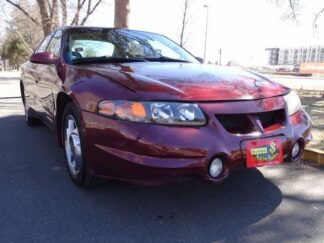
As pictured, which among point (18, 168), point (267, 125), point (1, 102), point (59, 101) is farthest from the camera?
point (1, 102)

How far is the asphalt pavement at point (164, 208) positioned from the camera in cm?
284

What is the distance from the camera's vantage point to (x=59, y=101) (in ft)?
13.1

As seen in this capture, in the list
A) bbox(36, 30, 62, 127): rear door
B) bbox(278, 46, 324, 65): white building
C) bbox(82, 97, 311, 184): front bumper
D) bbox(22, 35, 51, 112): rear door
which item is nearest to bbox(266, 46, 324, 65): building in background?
bbox(278, 46, 324, 65): white building

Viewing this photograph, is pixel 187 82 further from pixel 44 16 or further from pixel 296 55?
pixel 296 55


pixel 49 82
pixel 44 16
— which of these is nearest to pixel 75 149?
pixel 49 82

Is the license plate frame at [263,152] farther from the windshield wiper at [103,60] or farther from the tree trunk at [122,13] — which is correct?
the tree trunk at [122,13]

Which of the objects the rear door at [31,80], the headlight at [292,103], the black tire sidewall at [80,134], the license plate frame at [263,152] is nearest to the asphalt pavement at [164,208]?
the black tire sidewall at [80,134]

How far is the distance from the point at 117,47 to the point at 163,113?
185 centimetres

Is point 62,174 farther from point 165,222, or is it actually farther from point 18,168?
point 165,222

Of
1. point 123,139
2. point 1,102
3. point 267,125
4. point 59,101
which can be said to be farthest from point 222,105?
point 1,102

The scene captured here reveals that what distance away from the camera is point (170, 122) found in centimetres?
280

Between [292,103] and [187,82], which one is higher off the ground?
[187,82]

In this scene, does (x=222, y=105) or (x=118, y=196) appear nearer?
(x=222, y=105)

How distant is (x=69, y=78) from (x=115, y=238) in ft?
5.34
